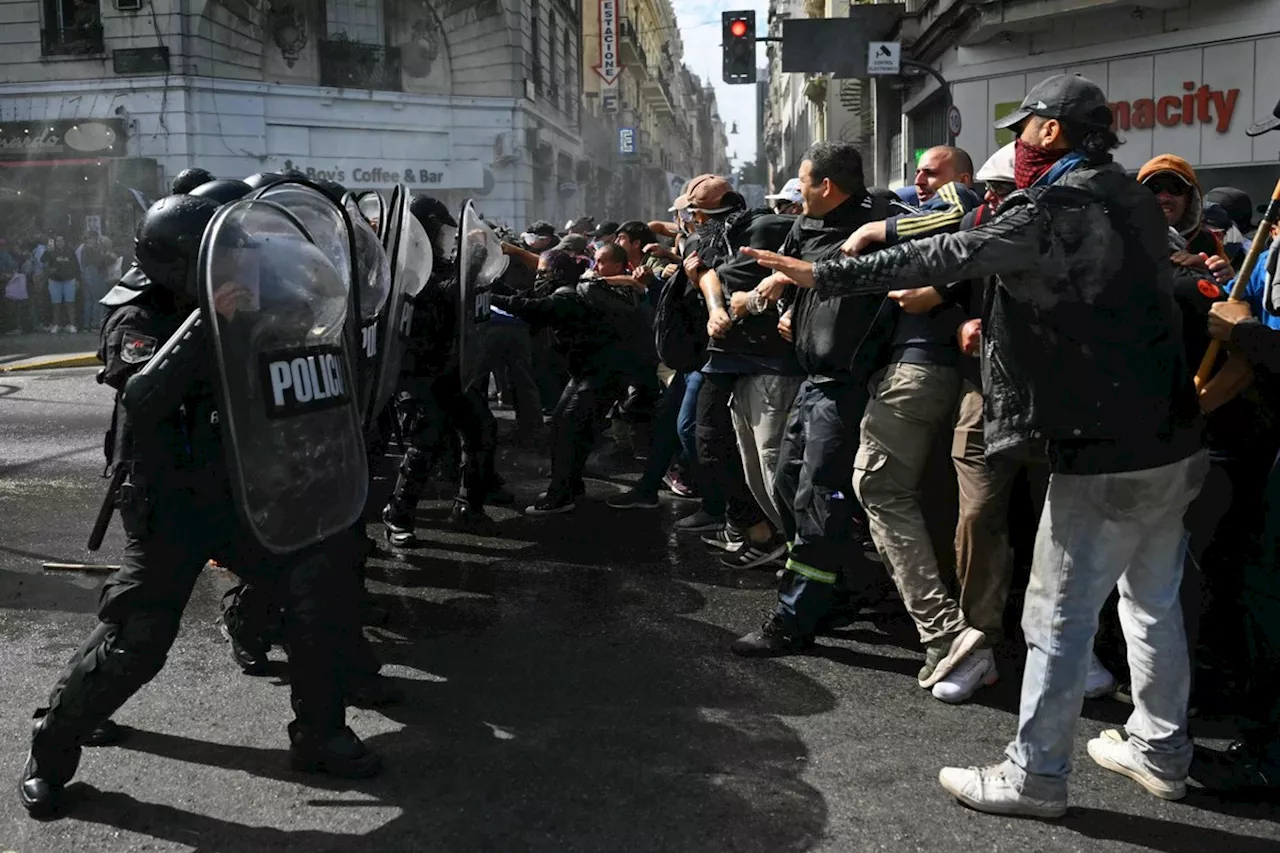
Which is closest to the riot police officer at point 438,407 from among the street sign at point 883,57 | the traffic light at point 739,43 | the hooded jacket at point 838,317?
the hooded jacket at point 838,317

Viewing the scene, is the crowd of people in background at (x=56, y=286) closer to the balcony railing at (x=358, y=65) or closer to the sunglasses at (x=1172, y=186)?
the balcony railing at (x=358, y=65)

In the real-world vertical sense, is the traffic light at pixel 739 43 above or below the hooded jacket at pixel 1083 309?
above

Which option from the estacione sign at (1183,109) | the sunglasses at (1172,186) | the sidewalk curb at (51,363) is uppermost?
the estacione sign at (1183,109)

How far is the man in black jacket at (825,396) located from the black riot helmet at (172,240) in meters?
1.97

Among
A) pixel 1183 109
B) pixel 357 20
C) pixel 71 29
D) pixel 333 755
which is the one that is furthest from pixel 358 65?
pixel 333 755

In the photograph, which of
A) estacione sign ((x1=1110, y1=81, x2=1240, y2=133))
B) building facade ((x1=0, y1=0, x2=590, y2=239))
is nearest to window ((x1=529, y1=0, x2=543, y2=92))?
building facade ((x1=0, y1=0, x2=590, y2=239))

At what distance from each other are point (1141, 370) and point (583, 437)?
4.35 m

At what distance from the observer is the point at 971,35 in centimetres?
1598

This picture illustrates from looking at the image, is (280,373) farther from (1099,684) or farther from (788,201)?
(788,201)

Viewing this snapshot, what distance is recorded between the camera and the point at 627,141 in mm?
45906

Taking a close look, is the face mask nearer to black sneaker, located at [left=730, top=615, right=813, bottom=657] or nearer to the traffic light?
black sneaker, located at [left=730, top=615, right=813, bottom=657]

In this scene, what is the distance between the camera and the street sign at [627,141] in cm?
4591

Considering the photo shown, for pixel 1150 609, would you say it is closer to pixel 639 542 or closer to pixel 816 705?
pixel 816 705

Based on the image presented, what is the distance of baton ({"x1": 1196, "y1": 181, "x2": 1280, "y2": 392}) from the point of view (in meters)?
3.31
